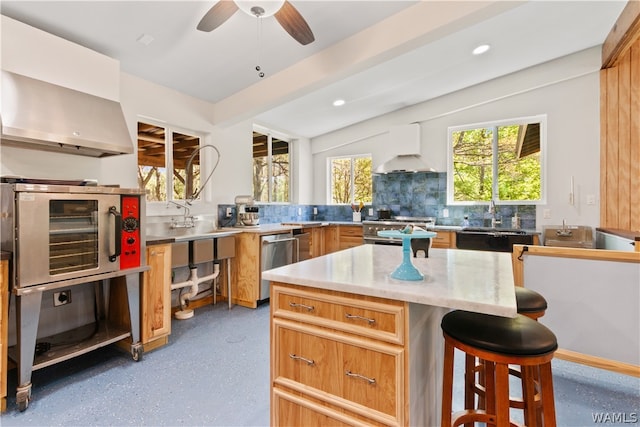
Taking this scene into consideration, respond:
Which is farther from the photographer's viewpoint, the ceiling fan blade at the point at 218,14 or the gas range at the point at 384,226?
the gas range at the point at 384,226

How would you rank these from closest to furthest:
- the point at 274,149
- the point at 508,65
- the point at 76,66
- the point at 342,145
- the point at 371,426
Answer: the point at 371,426 < the point at 76,66 < the point at 508,65 < the point at 274,149 < the point at 342,145

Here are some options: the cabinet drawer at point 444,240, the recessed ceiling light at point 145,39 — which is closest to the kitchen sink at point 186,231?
the recessed ceiling light at point 145,39

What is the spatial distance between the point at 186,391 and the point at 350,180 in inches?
168

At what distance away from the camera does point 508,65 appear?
12.3ft

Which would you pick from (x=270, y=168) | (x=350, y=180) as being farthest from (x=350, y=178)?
(x=270, y=168)

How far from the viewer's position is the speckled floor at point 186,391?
Answer: 172 cm

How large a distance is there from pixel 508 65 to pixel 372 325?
13.1 feet

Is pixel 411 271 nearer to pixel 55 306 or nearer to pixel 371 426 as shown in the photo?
pixel 371 426

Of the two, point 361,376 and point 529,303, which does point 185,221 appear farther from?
point 529,303

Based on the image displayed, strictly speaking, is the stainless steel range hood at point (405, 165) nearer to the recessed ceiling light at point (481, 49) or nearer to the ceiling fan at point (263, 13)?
the recessed ceiling light at point (481, 49)

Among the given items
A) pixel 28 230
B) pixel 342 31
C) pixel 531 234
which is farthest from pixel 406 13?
pixel 28 230

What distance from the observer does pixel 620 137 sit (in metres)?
3.49

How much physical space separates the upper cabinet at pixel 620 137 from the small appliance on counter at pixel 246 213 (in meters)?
4.15

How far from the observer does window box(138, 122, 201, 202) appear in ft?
10.8
